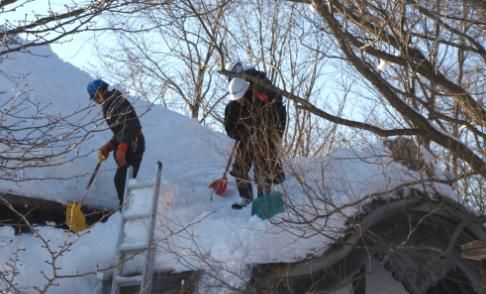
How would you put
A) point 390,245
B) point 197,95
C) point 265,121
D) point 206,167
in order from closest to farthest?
point 390,245 < point 265,121 < point 206,167 < point 197,95

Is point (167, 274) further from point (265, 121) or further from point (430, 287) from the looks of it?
point (430, 287)

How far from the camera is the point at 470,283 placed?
344 inches

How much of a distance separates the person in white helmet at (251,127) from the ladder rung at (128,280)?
163cm

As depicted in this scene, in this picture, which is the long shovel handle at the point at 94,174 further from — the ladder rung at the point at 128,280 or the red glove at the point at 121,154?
the ladder rung at the point at 128,280

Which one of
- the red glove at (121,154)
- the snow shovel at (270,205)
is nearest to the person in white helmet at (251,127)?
the snow shovel at (270,205)

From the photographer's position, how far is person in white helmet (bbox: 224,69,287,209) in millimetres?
9047

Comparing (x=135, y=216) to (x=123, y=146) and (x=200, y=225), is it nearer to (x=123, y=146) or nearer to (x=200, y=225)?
(x=200, y=225)

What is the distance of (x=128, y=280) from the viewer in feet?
27.0

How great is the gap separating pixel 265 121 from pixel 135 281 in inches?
93.2

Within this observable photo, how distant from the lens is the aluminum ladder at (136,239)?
8219 millimetres

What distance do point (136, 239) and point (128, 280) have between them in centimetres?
60

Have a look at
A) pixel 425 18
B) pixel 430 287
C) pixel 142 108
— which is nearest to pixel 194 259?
pixel 430 287

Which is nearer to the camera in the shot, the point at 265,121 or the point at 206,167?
the point at 265,121

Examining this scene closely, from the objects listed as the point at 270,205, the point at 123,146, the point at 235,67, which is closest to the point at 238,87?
the point at 235,67
